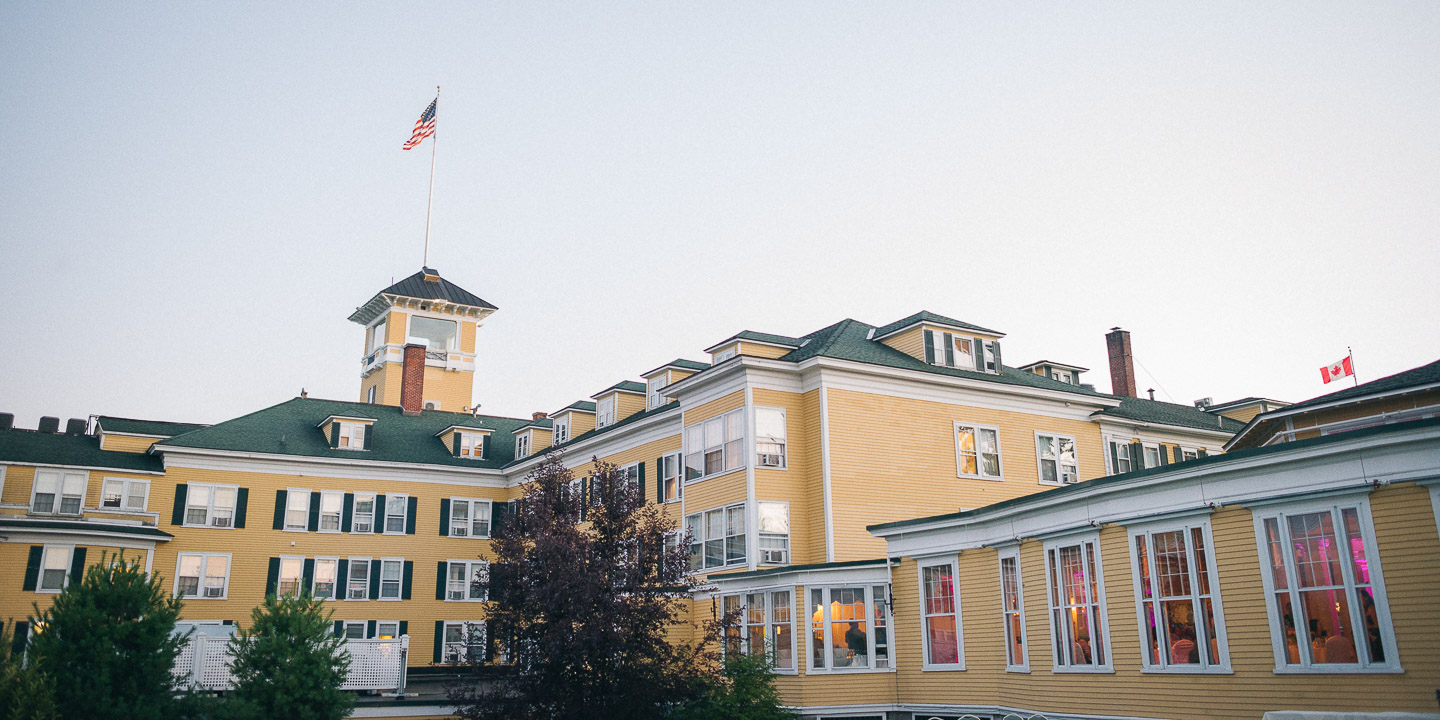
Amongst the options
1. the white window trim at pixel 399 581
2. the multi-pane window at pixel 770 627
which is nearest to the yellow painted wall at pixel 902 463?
the multi-pane window at pixel 770 627

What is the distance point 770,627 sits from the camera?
89.4 feet

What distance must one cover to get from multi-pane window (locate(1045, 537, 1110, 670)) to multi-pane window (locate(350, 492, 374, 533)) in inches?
1283

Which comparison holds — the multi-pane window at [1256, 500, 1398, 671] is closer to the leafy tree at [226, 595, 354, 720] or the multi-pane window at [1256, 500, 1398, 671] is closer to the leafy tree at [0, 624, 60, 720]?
the leafy tree at [226, 595, 354, 720]

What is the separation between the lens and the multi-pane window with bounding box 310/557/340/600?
42750mm

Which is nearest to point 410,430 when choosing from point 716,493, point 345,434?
point 345,434

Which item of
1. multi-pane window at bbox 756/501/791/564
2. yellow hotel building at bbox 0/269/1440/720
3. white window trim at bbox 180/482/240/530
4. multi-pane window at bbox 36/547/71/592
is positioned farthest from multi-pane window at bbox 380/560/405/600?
multi-pane window at bbox 756/501/791/564

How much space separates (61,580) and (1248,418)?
47.0m

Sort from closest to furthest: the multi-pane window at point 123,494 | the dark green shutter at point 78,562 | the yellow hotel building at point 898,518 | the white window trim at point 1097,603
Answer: the yellow hotel building at point 898,518 < the white window trim at point 1097,603 < the dark green shutter at point 78,562 < the multi-pane window at point 123,494

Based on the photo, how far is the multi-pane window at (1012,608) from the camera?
20766 mm

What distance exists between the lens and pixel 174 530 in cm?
4047

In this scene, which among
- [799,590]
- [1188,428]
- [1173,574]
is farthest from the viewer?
[1188,428]

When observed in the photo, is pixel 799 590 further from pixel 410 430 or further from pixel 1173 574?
pixel 410 430

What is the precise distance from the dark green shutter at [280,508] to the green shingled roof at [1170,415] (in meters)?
32.3

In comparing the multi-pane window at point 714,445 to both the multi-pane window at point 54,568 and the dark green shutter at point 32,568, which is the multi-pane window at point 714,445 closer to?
the multi-pane window at point 54,568
